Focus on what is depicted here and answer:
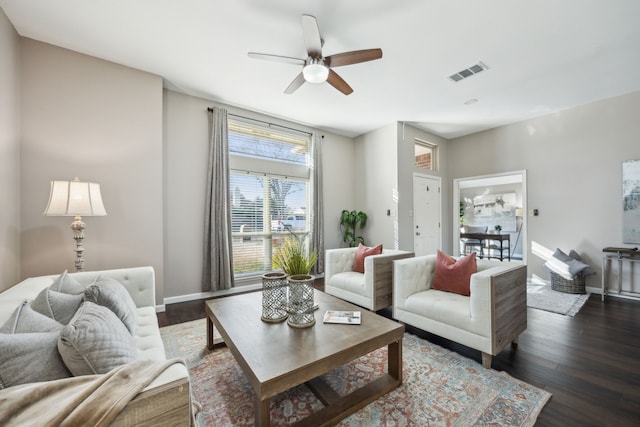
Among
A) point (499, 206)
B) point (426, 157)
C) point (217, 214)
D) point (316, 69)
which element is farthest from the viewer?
point (499, 206)

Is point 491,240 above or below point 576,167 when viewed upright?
below

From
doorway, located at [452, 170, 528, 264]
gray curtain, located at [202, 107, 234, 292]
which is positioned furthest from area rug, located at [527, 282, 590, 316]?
gray curtain, located at [202, 107, 234, 292]

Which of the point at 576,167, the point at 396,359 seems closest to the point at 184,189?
the point at 396,359

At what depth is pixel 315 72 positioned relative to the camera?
243cm

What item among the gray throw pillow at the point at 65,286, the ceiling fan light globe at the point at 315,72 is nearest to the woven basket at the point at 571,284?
the ceiling fan light globe at the point at 315,72

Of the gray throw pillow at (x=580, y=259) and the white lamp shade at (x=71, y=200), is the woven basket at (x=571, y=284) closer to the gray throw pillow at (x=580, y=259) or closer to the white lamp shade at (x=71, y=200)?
the gray throw pillow at (x=580, y=259)

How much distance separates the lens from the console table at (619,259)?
3.46m

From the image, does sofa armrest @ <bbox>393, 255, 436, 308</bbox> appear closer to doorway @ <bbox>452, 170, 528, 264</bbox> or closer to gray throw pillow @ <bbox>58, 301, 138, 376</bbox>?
gray throw pillow @ <bbox>58, 301, 138, 376</bbox>

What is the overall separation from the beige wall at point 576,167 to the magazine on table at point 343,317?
432cm

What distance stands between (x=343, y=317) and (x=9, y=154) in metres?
3.29

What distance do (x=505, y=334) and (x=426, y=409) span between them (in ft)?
3.23

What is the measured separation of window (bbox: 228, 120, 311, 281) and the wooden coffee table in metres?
2.24

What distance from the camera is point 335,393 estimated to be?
5.50 ft

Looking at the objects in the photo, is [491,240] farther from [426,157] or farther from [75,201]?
[75,201]
